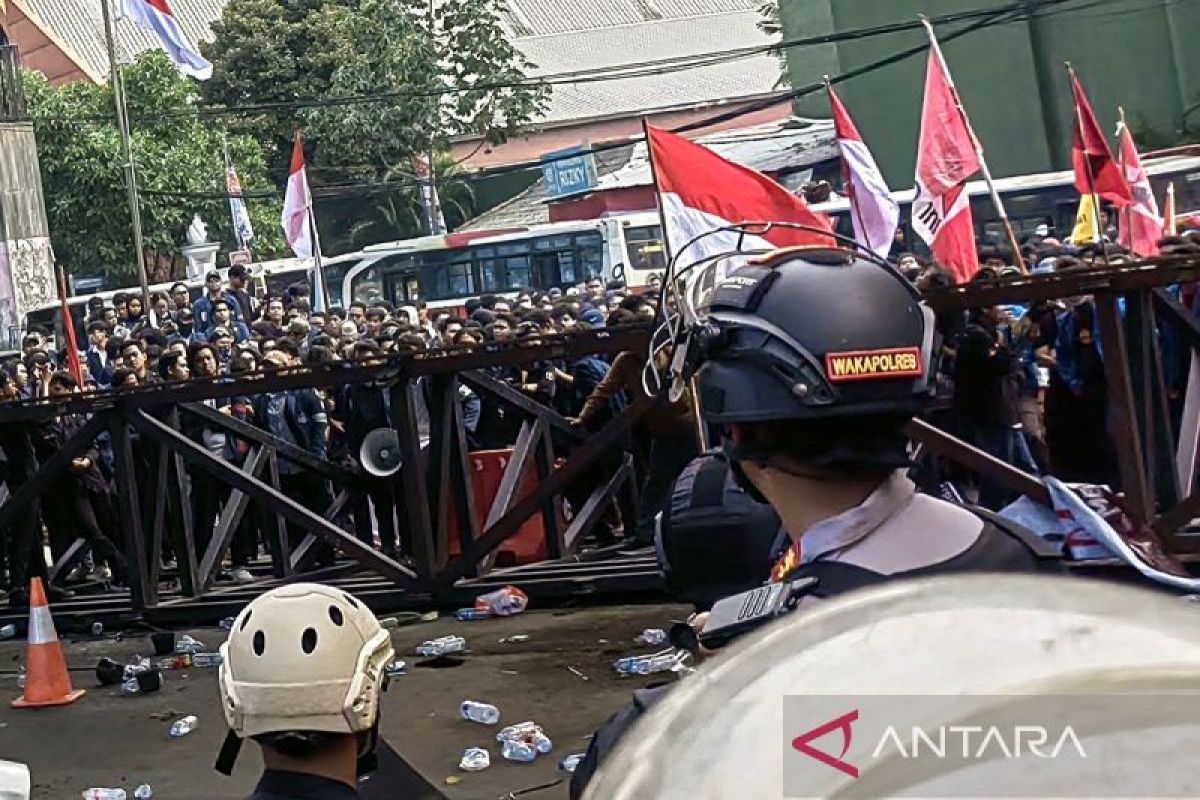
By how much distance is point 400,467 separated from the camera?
10.2 meters

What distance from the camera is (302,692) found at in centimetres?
288

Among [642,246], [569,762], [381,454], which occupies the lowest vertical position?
[569,762]

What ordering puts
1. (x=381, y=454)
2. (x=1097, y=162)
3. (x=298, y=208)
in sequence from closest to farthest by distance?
(x=381, y=454)
(x=1097, y=162)
(x=298, y=208)

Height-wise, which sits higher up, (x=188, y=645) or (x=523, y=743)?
(x=188, y=645)

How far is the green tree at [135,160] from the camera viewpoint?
37906 millimetres

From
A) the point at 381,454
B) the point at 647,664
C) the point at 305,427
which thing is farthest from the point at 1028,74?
the point at 647,664

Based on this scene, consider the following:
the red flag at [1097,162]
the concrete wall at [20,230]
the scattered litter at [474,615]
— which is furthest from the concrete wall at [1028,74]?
the scattered litter at [474,615]

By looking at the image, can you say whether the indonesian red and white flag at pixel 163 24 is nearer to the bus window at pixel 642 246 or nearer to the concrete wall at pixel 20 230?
the concrete wall at pixel 20 230

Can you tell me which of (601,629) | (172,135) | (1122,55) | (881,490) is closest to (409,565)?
(601,629)

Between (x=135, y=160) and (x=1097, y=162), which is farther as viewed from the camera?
(x=135, y=160)

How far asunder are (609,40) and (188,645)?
58426 millimetres

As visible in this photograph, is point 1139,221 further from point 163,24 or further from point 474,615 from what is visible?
point 163,24

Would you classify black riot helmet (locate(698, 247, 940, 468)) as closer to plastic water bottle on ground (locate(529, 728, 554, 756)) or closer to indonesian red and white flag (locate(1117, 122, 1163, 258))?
plastic water bottle on ground (locate(529, 728, 554, 756))

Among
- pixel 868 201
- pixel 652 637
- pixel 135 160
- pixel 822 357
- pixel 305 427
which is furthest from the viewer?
pixel 135 160
